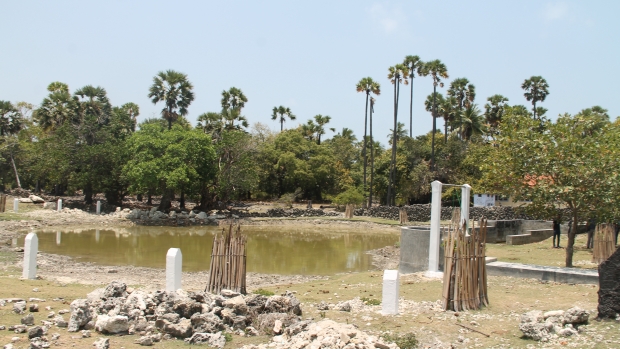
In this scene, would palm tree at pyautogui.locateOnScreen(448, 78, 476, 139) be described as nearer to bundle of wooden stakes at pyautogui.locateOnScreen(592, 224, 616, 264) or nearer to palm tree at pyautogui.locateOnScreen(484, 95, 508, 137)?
palm tree at pyautogui.locateOnScreen(484, 95, 508, 137)

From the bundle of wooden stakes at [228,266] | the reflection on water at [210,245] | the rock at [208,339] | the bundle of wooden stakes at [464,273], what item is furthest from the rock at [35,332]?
the reflection on water at [210,245]

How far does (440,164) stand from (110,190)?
28.7 metres

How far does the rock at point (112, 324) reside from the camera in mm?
7410

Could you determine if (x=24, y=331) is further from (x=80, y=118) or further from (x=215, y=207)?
(x=80, y=118)

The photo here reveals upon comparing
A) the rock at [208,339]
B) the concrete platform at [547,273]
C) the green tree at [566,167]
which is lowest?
the rock at [208,339]

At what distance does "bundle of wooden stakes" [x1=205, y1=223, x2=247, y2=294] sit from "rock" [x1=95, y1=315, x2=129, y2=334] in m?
2.77

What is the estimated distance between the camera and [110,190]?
134 ft

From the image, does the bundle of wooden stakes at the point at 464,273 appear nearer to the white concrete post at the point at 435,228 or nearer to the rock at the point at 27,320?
the white concrete post at the point at 435,228

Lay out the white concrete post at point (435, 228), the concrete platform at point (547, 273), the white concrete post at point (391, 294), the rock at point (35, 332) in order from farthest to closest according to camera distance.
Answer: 1. the white concrete post at point (435, 228)
2. the concrete platform at point (547, 273)
3. the white concrete post at point (391, 294)
4. the rock at point (35, 332)

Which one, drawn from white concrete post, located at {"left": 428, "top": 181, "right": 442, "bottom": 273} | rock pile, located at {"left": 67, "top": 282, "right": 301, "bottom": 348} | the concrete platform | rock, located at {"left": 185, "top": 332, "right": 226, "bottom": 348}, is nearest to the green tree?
the concrete platform

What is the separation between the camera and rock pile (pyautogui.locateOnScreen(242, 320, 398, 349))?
6508mm

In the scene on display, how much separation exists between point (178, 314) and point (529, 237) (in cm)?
1920

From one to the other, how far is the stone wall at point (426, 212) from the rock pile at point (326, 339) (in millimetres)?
31803

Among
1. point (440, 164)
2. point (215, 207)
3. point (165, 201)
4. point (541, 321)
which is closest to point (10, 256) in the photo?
point (541, 321)
